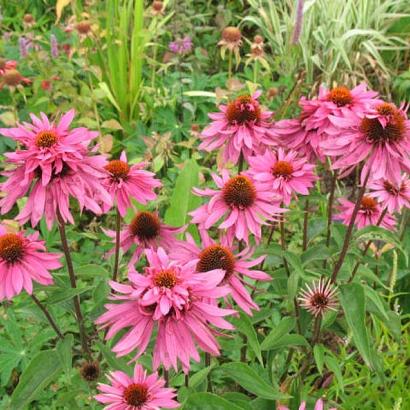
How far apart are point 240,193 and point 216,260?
17cm

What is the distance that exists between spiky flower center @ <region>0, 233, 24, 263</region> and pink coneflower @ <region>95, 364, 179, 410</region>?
0.85 feet

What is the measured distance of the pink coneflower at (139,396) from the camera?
3.10 ft

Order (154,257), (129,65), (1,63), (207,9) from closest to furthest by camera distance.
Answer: (154,257) → (1,63) → (129,65) → (207,9)

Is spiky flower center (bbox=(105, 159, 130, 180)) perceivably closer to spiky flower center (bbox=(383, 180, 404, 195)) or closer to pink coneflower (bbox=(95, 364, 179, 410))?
pink coneflower (bbox=(95, 364, 179, 410))

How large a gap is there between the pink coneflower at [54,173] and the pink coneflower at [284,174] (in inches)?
13.4

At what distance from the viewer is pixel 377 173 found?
39.8 inches

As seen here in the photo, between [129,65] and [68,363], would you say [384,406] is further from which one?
[129,65]

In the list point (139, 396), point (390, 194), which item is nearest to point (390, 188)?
point (390, 194)

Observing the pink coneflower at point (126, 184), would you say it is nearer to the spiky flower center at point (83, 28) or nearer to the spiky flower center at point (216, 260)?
the spiky flower center at point (216, 260)

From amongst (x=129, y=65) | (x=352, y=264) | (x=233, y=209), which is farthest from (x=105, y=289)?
(x=129, y=65)

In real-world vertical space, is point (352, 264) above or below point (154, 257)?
below

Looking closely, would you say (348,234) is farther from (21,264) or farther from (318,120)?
(21,264)

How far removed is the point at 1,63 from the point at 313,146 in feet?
4.94

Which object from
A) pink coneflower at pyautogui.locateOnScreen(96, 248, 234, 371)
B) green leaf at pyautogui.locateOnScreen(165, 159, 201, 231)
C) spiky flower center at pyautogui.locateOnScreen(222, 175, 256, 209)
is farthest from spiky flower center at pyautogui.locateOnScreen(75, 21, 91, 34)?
pink coneflower at pyautogui.locateOnScreen(96, 248, 234, 371)
